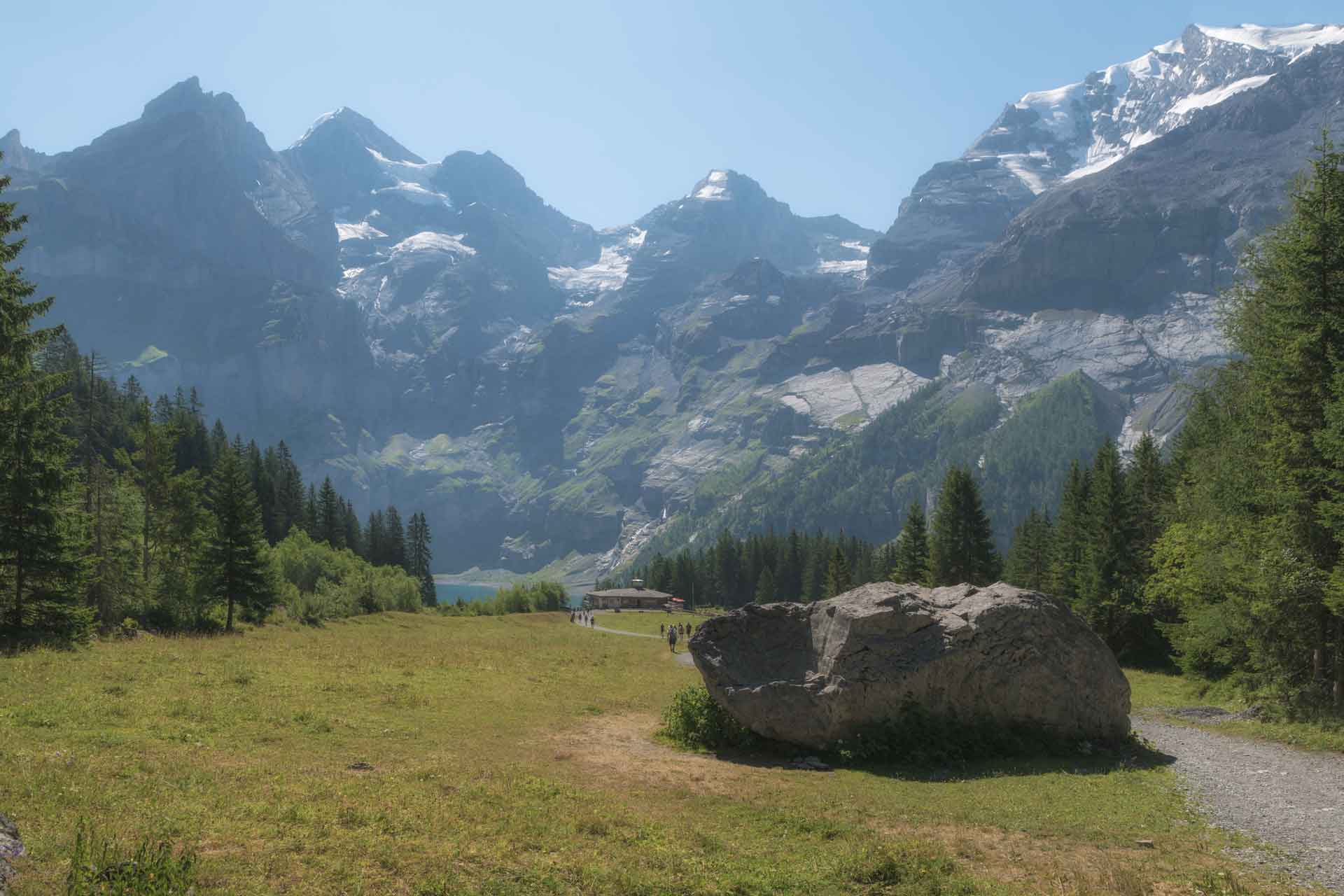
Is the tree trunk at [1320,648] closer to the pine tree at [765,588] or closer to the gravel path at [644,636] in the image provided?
the gravel path at [644,636]

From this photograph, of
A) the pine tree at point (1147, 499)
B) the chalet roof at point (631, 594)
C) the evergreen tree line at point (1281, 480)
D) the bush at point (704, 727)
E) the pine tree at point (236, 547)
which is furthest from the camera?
the chalet roof at point (631, 594)

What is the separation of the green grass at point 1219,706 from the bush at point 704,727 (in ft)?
47.2

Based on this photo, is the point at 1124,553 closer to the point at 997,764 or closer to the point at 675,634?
the point at 675,634

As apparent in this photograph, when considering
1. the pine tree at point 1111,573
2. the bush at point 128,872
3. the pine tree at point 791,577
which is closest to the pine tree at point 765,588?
the pine tree at point 791,577

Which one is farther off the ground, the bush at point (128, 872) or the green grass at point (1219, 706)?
the bush at point (128, 872)

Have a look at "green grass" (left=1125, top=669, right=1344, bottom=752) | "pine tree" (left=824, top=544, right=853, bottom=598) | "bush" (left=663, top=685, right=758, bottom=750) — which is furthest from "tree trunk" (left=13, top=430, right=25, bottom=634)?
"pine tree" (left=824, top=544, right=853, bottom=598)

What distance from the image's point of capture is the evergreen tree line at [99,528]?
29562 mm

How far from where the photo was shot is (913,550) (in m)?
88.6

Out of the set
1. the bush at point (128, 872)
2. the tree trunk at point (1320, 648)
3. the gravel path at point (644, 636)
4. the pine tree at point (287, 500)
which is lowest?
the gravel path at point (644, 636)

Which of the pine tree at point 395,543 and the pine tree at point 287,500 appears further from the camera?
the pine tree at point 395,543

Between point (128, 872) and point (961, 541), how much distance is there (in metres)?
76.1

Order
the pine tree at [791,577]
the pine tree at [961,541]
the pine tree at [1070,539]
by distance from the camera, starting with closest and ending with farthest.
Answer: the pine tree at [1070,539] < the pine tree at [961,541] < the pine tree at [791,577]

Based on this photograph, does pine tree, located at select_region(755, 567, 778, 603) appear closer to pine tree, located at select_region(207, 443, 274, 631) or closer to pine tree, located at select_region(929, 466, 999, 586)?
pine tree, located at select_region(929, 466, 999, 586)

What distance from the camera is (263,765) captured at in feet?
54.2
